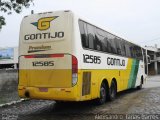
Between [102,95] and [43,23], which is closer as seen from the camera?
[43,23]

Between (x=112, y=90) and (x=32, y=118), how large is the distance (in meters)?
5.55

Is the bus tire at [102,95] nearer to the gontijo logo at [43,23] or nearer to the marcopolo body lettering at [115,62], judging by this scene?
the marcopolo body lettering at [115,62]

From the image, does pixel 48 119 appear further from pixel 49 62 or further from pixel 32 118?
pixel 49 62

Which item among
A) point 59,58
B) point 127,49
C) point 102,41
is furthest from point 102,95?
point 127,49

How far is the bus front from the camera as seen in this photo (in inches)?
472

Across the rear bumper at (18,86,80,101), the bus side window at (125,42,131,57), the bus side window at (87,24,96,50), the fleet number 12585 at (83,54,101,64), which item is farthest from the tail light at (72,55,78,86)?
the bus side window at (125,42,131,57)

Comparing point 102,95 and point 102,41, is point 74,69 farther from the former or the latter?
point 102,41

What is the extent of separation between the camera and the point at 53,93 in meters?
12.1

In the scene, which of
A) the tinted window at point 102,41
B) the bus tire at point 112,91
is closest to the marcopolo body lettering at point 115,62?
the tinted window at point 102,41

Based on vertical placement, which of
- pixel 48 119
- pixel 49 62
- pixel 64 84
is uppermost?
pixel 49 62

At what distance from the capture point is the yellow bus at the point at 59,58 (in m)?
12.0

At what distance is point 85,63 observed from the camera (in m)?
12.7

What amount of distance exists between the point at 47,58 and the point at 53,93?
1244 millimetres

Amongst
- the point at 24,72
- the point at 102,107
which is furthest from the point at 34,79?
the point at 102,107
